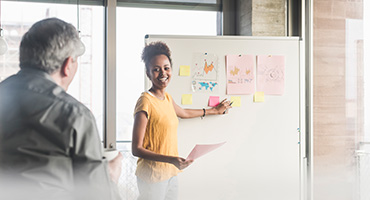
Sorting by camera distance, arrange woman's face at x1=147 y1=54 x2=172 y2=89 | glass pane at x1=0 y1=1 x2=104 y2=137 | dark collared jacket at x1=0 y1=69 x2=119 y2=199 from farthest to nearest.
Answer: woman's face at x1=147 y1=54 x2=172 y2=89, glass pane at x1=0 y1=1 x2=104 y2=137, dark collared jacket at x1=0 y1=69 x2=119 y2=199

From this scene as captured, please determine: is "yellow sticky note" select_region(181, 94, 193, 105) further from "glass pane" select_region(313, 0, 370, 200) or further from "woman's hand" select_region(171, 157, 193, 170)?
"glass pane" select_region(313, 0, 370, 200)

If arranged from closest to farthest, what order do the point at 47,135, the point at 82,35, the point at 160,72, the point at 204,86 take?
the point at 47,135 < the point at 160,72 < the point at 82,35 < the point at 204,86

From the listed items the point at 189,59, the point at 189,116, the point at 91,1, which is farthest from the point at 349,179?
the point at 91,1

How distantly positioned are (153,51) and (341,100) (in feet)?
3.00

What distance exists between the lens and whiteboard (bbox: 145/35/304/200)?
72.1 inches

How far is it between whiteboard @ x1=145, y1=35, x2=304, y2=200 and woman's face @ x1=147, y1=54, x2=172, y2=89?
13cm

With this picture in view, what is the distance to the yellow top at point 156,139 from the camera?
150cm

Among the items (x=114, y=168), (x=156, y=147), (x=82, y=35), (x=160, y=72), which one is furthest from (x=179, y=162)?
(x=82, y=35)

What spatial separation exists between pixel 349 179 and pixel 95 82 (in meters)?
1.26

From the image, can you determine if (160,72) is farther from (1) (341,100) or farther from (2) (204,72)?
(1) (341,100)

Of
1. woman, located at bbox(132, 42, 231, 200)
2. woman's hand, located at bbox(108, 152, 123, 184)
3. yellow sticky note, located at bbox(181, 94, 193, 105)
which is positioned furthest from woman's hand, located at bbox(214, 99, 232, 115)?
woman's hand, located at bbox(108, 152, 123, 184)

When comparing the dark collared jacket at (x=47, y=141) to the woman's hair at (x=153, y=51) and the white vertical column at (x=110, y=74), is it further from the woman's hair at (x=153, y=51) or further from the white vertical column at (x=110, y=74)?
the white vertical column at (x=110, y=74)

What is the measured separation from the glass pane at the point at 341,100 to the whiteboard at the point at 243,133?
0.13 metres

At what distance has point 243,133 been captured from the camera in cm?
188
